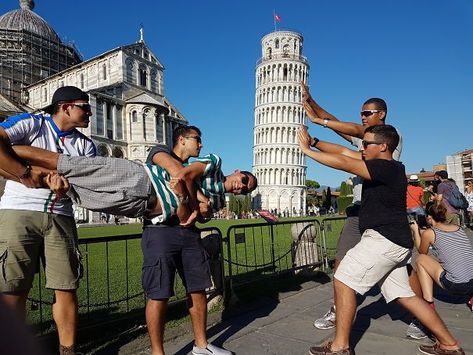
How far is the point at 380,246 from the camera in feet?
10.2

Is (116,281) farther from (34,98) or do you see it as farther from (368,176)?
(34,98)

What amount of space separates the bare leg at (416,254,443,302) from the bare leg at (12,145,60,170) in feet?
11.9

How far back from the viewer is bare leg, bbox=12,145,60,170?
2.50m

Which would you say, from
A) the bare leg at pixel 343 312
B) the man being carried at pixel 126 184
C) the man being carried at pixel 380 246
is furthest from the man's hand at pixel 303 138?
the bare leg at pixel 343 312

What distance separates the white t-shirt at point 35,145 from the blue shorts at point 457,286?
3559 millimetres

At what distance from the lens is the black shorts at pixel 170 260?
119 inches

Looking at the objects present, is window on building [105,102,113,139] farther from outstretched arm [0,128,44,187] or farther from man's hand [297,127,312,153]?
outstretched arm [0,128,44,187]

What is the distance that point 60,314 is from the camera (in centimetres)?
291

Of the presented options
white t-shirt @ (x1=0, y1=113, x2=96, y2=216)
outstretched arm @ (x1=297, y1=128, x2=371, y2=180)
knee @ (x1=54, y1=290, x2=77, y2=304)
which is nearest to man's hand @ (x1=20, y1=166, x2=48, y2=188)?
white t-shirt @ (x1=0, y1=113, x2=96, y2=216)

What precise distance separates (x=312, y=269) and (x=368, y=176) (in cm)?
453

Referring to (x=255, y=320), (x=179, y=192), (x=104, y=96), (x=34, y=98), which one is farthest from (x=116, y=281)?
(x=34, y=98)

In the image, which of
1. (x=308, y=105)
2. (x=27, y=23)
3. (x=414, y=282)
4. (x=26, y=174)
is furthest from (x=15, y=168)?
(x=27, y=23)

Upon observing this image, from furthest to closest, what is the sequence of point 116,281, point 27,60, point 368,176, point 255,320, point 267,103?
1. point 267,103
2. point 27,60
3. point 116,281
4. point 255,320
5. point 368,176

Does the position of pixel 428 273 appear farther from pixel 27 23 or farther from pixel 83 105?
pixel 27 23
